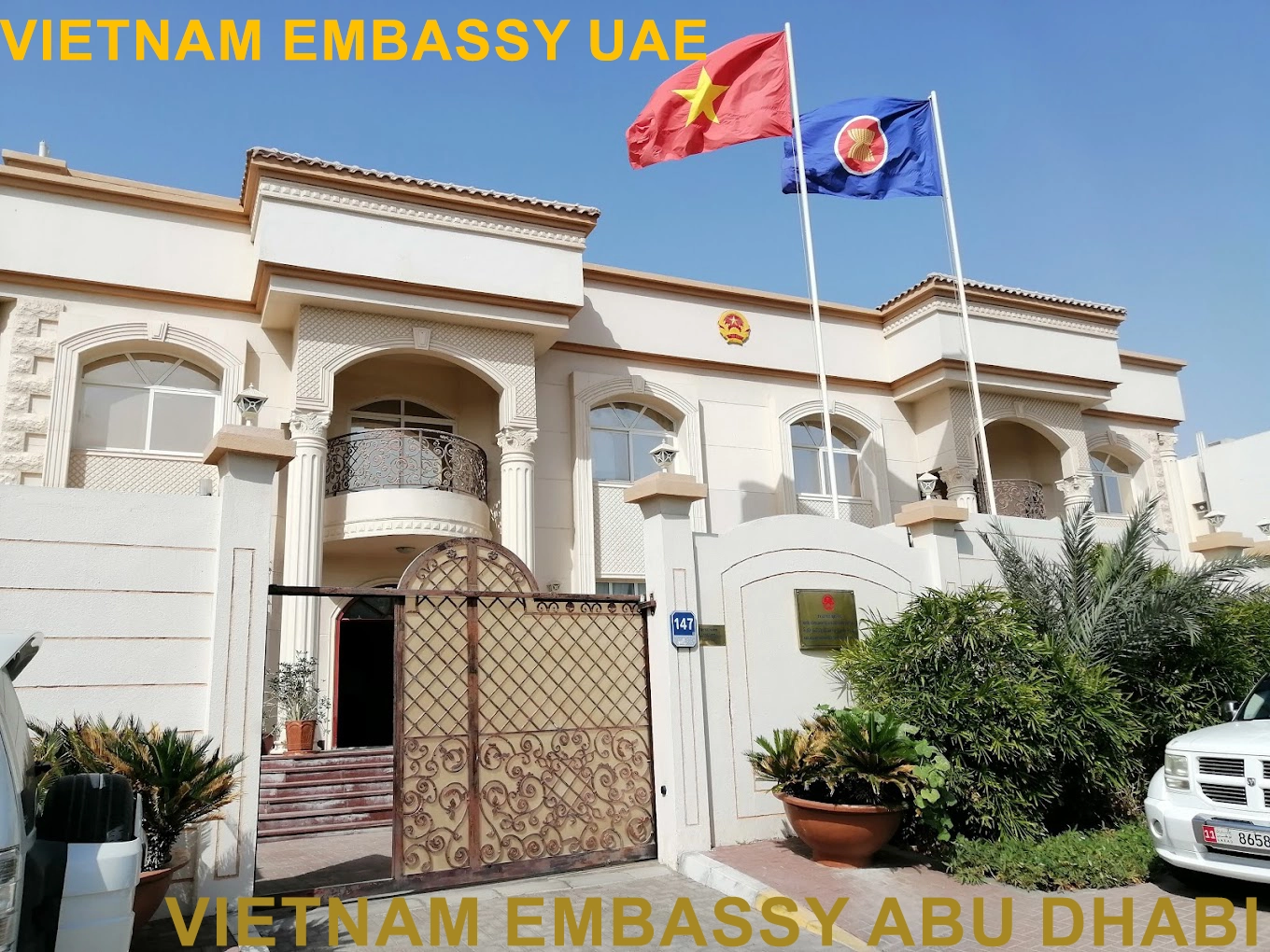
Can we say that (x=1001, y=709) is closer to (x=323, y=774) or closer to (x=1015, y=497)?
(x=323, y=774)

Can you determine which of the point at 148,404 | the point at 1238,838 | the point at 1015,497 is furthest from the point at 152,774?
the point at 1015,497

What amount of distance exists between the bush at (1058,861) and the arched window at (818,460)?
983 cm

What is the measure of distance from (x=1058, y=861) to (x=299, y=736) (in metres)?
8.40

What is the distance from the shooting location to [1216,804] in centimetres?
586

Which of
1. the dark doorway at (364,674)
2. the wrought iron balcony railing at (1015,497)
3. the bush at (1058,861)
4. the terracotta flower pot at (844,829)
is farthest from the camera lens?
the wrought iron balcony railing at (1015,497)

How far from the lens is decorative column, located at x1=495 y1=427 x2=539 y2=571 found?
13.4 metres

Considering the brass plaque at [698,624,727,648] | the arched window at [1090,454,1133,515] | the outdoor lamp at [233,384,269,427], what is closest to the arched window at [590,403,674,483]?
the brass plaque at [698,624,727,648]

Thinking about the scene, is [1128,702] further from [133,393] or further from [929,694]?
Result: [133,393]

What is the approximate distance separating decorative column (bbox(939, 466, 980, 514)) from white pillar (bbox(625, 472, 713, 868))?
32.1ft

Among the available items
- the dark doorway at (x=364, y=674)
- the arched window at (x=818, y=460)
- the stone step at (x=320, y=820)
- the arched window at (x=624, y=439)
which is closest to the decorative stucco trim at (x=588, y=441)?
the arched window at (x=624, y=439)

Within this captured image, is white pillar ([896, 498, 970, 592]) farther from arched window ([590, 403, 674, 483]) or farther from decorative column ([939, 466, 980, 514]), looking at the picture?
decorative column ([939, 466, 980, 514])

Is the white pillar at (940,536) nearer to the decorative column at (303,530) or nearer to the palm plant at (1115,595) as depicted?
the palm plant at (1115,595)

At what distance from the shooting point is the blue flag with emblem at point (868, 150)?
1356cm

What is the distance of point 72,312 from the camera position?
1249 centimetres
